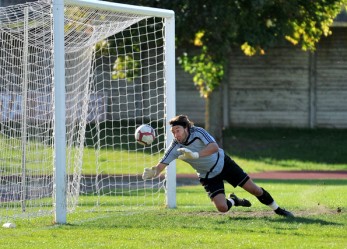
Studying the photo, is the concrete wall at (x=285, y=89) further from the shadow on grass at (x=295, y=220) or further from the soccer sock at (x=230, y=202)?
the shadow on grass at (x=295, y=220)

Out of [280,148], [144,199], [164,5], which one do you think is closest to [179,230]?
[144,199]

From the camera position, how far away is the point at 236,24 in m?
27.2

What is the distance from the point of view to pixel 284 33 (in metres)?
28.7

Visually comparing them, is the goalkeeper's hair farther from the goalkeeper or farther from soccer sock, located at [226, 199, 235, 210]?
soccer sock, located at [226, 199, 235, 210]

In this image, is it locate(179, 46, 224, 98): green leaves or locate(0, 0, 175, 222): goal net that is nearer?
locate(0, 0, 175, 222): goal net

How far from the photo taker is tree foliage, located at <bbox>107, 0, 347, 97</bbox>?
27.2 meters

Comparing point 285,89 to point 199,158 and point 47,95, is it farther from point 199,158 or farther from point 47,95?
point 199,158

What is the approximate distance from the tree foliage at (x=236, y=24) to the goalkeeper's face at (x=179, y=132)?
1416cm

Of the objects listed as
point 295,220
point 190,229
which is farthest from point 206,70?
point 190,229

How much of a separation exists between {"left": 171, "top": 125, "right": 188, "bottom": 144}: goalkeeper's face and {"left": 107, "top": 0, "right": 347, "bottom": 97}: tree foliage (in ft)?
46.5

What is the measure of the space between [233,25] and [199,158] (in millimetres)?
14181

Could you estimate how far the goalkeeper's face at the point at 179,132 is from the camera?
12.9 metres

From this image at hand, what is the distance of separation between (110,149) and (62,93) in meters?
15.8

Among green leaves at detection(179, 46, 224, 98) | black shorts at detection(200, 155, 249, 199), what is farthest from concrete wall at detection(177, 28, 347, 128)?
black shorts at detection(200, 155, 249, 199)
